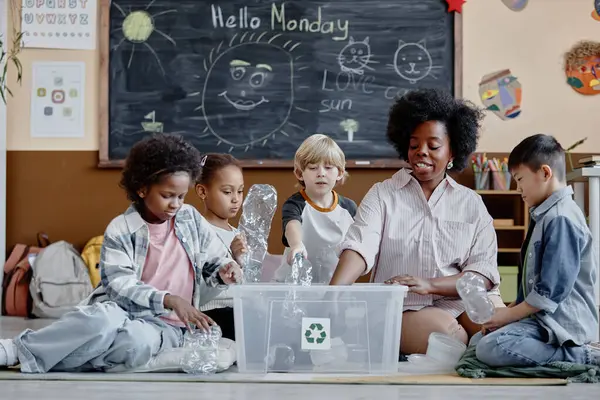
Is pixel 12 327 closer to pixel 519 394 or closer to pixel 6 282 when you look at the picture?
pixel 6 282

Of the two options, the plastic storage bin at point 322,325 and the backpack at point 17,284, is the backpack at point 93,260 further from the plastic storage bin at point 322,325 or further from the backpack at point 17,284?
the plastic storage bin at point 322,325

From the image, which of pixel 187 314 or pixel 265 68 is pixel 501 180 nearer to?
pixel 265 68

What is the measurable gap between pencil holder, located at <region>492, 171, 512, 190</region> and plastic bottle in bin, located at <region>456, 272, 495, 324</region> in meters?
2.01

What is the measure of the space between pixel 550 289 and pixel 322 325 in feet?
1.85

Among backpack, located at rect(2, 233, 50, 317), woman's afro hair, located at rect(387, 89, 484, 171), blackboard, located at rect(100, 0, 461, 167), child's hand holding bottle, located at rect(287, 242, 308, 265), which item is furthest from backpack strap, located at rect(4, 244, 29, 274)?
woman's afro hair, located at rect(387, 89, 484, 171)

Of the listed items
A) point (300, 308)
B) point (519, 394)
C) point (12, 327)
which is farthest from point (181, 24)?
point (519, 394)

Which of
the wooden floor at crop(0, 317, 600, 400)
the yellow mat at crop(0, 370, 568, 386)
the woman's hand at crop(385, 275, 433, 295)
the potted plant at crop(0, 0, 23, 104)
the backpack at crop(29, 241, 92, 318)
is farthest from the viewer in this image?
the potted plant at crop(0, 0, 23, 104)

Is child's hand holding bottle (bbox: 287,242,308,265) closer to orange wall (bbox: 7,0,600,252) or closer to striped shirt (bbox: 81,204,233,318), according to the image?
striped shirt (bbox: 81,204,233,318)

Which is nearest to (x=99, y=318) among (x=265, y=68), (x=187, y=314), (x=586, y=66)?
(x=187, y=314)

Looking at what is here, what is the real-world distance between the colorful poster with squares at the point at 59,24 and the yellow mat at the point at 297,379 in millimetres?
2691

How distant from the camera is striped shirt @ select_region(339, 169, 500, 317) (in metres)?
2.46

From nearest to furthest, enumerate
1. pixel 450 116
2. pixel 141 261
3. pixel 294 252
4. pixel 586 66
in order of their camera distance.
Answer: pixel 141 261 < pixel 294 252 < pixel 450 116 < pixel 586 66

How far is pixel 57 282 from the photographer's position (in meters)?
4.16

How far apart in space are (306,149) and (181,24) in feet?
6.08
